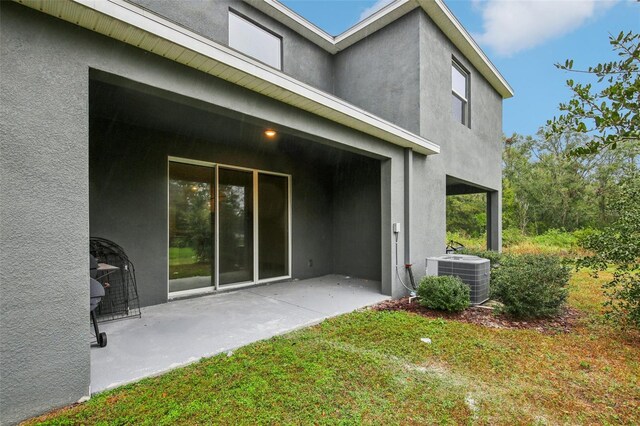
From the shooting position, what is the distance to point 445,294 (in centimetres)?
505

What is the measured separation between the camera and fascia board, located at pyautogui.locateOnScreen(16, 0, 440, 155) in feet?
7.89

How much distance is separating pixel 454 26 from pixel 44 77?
25.3 feet

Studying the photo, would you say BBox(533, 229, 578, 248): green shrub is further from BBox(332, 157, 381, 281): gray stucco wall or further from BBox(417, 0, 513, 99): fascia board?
BBox(332, 157, 381, 281): gray stucco wall

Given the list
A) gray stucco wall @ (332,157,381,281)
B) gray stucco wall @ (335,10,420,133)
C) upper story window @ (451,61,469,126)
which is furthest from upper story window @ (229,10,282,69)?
upper story window @ (451,61,469,126)

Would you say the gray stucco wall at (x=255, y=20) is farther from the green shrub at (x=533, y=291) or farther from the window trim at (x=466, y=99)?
the green shrub at (x=533, y=291)

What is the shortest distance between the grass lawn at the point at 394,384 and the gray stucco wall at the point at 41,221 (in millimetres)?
328

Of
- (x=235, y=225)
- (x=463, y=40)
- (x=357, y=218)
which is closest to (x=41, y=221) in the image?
(x=235, y=225)

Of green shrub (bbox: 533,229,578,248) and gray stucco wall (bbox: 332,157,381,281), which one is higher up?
gray stucco wall (bbox: 332,157,381,281)

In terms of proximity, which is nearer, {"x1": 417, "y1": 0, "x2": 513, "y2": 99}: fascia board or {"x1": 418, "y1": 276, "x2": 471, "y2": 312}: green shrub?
{"x1": 418, "y1": 276, "x2": 471, "y2": 312}: green shrub

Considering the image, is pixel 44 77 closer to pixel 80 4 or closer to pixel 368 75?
pixel 80 4

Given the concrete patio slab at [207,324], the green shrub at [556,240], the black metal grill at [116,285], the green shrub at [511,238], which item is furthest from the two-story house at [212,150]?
the green shrub at [556,240]

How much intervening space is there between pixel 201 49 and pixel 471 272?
520 cm

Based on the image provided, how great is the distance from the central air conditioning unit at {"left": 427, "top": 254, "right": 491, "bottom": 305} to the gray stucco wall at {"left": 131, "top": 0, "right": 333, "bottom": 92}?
510cm

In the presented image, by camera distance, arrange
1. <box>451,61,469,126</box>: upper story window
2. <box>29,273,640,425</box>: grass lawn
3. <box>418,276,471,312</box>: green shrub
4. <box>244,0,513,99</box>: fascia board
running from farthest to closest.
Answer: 1. <box>451,61,469,126</box>: upper story window
2. <box>244,0,513,99</box>: fascia board
3. <box>418,276,471,312</box>: green shrub
4. <box>29,273,640,425</box>: grass lawn
